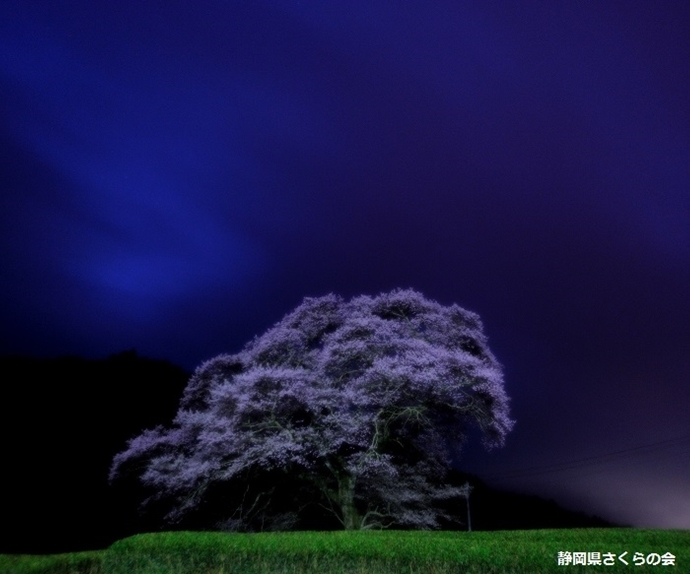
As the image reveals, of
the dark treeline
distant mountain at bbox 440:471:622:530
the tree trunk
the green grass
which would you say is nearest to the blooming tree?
the tree trunk

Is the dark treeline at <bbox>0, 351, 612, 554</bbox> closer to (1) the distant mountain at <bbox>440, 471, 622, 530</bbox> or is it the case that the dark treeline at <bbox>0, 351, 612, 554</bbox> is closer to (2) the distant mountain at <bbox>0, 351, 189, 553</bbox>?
(2) the distant mountain at <bbox>0, 351, 189, 553</bbox>

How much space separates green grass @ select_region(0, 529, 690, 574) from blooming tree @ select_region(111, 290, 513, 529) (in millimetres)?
3586

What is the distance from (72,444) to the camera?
20781mm

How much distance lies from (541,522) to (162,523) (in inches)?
1086

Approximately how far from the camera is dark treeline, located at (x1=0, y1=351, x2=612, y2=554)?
734 inches

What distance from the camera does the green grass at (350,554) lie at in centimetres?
860

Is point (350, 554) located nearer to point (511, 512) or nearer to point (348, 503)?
point (348, 503)

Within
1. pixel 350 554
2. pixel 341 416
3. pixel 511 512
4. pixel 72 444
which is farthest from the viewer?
pixel 511 512

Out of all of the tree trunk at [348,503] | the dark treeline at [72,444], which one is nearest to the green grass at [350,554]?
the tree trunk at [348,503]

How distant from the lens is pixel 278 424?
15273mm

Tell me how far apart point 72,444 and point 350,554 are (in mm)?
15396

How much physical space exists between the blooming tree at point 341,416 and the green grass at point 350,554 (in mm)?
3586

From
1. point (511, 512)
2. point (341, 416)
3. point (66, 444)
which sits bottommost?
point (511, 512)

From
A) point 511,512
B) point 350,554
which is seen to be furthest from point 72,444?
point 511,512
